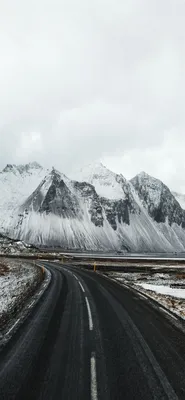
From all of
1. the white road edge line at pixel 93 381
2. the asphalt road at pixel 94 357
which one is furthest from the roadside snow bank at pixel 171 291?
the white road edge line at pixel 93 381

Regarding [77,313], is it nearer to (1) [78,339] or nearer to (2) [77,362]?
(1) [78,339]

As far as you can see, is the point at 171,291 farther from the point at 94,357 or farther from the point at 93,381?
the point at 93,381

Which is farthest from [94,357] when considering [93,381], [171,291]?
[171,291]

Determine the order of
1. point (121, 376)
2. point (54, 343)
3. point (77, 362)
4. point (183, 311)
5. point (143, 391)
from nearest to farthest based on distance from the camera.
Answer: point (143, 391) → point (121, 376) → point (77, 362) → point (54, 343) → point (183, 311)

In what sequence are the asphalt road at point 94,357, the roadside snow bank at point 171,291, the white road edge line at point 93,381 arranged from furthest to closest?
the roadside snow bank at point 171,291
the asphalt road at point 94,357
the white road edge line at point 93,381

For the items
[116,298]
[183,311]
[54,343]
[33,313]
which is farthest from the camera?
[116,298]

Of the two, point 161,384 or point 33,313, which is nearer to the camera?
point 161,384

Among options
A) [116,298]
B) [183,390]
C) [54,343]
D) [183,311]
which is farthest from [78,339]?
[116,298]

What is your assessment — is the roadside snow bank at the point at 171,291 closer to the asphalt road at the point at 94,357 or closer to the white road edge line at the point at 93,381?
the asphalt road at the point at 94,357

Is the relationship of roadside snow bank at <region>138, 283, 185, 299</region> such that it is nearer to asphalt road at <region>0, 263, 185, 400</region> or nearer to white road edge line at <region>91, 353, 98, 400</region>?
Result: asphalt road at <region>0, 263, 185, 400</region>

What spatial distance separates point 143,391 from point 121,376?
953 millimetres

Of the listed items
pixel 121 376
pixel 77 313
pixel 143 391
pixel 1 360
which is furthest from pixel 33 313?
pixel 143 391

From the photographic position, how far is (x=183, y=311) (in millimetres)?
17406

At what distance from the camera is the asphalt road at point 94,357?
7.47m
